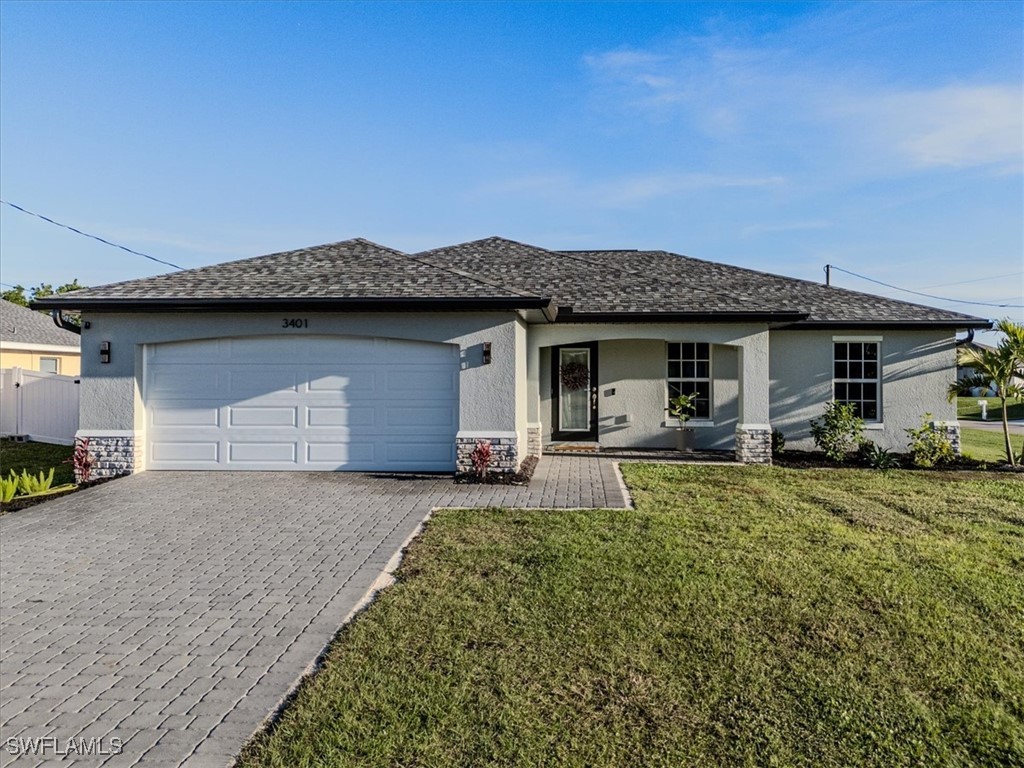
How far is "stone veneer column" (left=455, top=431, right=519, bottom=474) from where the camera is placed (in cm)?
1123

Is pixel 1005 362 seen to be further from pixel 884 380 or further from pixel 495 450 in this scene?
pixel 495 450

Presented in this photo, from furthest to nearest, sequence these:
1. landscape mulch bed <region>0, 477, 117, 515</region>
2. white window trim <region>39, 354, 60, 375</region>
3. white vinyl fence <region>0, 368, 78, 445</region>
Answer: white window trim <region>39, 354, 60, 375</region>, white vinyl fence <region>0, 368, 78, 445</region>, landscape mulch bed <region>0, 477, 117, 515</region>

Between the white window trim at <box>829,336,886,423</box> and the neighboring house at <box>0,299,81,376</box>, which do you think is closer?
the white window trim at <box>829,336,886,423</box>

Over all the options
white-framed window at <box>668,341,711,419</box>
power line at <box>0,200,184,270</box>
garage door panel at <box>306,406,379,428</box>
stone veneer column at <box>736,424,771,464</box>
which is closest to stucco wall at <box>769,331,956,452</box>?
white-framed window at <box>668,341,711,419</box>

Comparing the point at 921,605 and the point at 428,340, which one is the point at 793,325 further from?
the point at 921,605

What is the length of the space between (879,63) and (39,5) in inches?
632

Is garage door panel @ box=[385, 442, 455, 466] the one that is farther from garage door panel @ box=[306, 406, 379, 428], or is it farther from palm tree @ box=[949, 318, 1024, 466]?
palm tree @ box=[949, 318, 1024, 466]

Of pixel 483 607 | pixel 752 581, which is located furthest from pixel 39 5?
pixel 752 581

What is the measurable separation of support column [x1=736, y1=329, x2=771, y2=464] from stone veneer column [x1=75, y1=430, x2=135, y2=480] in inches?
456

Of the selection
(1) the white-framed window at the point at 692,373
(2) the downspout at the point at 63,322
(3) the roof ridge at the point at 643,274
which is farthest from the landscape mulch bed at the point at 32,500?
(3) the roof ridge at the point at 643,274

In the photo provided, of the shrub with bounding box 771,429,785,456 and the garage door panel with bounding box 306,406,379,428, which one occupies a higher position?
the garage door panel with bounding box 306,406,379,428

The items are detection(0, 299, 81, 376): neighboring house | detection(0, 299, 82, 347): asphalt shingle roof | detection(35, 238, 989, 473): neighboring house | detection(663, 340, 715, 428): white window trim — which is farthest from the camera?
detection(0, 299, 82, 347): asphalt shingle roof

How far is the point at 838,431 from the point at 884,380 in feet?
6.99

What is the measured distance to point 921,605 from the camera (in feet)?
17.3
